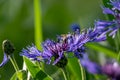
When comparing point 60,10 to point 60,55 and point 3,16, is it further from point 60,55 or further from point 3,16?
point 60,55

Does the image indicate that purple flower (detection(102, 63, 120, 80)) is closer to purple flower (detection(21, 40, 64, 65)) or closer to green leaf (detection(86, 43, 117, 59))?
purple flower (detection(21, 40, 64, 65))

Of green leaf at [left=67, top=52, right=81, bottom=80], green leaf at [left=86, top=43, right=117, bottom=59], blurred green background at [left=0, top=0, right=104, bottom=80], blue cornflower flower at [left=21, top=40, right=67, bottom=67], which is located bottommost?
blurred green background at [left=0, top=0, right=104, bottom=80]

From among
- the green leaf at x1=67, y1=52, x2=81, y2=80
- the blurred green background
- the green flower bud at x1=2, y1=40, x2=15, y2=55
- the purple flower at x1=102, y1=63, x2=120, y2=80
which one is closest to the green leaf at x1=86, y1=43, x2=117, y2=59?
the green leaf at x1=67, y1=52, x2=81, y2=80

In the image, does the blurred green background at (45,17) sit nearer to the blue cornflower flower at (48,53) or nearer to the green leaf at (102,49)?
the green leaf at (102,49)

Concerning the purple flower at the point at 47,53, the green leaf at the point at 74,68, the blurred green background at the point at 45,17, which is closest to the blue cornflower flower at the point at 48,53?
the purple flower at the point at 47,53

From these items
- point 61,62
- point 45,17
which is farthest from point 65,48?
point 45,17

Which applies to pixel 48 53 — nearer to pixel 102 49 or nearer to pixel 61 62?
pixel 61 62

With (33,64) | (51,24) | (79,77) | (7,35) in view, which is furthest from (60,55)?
(51,24)

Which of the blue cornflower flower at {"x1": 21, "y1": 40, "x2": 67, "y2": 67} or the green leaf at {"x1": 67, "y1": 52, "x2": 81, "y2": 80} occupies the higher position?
the blue cornflower flower at {"x1": 21, "y1": 40, "x2": 67, "y2": 67}
